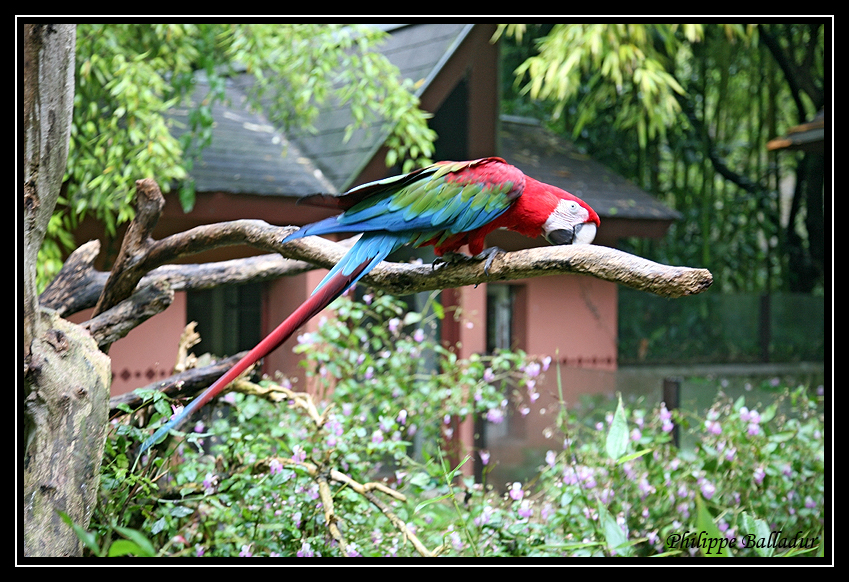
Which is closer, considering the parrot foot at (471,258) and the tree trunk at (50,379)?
the tree trunk at (50,379)

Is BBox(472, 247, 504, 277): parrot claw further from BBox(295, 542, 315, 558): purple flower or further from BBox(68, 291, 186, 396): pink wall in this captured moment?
BBox(68, 291, 186, 396): pink wall

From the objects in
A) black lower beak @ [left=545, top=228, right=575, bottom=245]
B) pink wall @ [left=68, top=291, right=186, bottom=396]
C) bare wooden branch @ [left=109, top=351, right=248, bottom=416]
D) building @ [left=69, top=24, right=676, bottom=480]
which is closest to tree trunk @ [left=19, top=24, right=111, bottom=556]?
bare wooden branch @ [left=109, top=351, right=248, bottom=416]

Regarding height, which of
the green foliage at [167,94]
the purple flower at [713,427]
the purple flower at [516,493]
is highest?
the green foliage at [167,94]

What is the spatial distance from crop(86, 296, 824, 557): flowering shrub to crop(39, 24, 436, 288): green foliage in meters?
1.05

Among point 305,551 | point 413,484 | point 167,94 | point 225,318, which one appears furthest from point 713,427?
point 167,94

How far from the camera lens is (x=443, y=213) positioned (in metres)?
1.46

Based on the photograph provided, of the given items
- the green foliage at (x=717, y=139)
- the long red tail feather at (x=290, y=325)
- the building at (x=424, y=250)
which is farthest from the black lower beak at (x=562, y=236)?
the green foliage at (x=717, y=139)

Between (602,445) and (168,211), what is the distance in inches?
91.8

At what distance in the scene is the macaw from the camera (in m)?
1.39

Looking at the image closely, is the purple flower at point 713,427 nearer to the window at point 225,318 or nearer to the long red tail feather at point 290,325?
the long red tail feather at point 290,325

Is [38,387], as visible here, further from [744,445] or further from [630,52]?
[630,52]

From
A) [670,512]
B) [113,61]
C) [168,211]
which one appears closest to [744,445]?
[670,512]

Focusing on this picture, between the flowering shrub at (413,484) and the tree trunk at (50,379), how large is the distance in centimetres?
17

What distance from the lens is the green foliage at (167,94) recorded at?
9.67 feet
